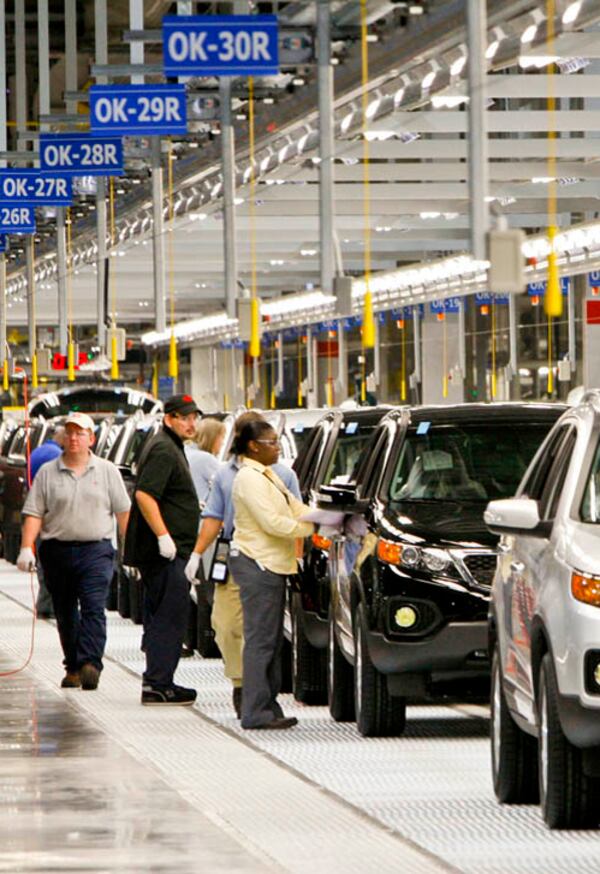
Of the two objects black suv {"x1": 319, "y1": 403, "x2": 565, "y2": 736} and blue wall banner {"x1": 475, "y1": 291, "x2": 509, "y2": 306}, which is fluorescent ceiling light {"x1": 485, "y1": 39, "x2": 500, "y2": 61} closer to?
black suv {"x1": 319, "y1": 403, "x2": 565, "y2": 736}

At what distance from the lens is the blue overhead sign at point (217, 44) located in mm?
19469

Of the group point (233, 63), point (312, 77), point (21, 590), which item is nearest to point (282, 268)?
point (21, 590)

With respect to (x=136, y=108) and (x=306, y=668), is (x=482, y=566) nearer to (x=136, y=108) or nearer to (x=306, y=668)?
(x=306, y=668)

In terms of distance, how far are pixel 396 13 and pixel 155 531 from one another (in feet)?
22.5

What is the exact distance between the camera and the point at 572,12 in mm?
15641

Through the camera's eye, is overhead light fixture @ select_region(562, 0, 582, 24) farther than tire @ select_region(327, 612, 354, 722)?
Yes

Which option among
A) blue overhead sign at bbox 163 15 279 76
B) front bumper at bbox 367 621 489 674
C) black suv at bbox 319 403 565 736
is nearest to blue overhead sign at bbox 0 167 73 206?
blue overhead sign at bbox 163 15 279 76

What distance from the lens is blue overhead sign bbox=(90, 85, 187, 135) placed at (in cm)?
2391

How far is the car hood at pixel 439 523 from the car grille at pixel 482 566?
0.24ft

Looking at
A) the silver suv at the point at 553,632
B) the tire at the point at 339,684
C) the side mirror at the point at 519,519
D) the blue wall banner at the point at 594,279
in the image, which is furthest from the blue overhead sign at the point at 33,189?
the side mirror at the point at 519,519

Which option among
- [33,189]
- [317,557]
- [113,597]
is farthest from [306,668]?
[33,189]

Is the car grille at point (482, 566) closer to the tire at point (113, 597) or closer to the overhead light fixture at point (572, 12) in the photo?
the overhead light fixture at point (572, 12)

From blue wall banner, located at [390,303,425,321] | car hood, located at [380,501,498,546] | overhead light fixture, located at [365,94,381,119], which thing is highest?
overhead light fixture, located at [365,94,381,119]

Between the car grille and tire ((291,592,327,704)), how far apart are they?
2.29 meters
